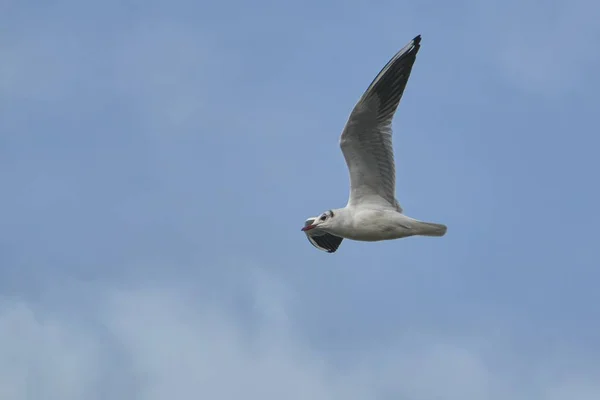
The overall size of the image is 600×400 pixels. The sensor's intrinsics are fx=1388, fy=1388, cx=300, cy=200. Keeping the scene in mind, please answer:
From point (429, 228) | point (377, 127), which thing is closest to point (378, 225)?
point (429, 228)

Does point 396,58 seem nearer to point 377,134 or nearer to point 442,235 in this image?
point 377,134

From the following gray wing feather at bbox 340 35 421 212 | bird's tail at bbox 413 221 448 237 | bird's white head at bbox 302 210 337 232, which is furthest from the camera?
bird's white head at bbox 302 210 337 232

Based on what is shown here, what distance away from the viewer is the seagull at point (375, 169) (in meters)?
23.0

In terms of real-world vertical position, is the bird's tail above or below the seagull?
below

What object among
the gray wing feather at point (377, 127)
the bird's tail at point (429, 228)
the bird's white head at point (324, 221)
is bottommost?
the bird's tail at point (429, 228)

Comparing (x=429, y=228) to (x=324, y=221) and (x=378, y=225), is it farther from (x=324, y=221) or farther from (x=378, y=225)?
(x=324, y=221)

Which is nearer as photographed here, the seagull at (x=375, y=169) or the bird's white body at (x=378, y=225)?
the seagull at (x=375, y=169)

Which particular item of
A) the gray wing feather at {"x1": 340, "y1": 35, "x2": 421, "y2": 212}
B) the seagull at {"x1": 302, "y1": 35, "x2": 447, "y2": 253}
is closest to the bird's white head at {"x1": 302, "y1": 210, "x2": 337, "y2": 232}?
Result: the seagull at {"x1": 302, "y1": 35, "x2": 447, "y2": 253}

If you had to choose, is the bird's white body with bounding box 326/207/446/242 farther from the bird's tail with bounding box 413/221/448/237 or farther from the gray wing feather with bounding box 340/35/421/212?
the gray wing feather with bounding box 340/35/421/212

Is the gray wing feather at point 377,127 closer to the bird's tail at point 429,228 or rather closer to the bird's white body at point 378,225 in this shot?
the bird's white body at point 378,225

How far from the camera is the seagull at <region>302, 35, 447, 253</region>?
23.0 m

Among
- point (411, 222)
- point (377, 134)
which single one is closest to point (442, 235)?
point (411, 222)

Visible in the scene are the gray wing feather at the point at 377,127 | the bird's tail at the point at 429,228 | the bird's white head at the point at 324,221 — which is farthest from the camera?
the bird's white head at the point at 324,221

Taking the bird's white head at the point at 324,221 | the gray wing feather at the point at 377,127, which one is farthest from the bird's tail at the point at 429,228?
the bird's white head at the point at 324,221
